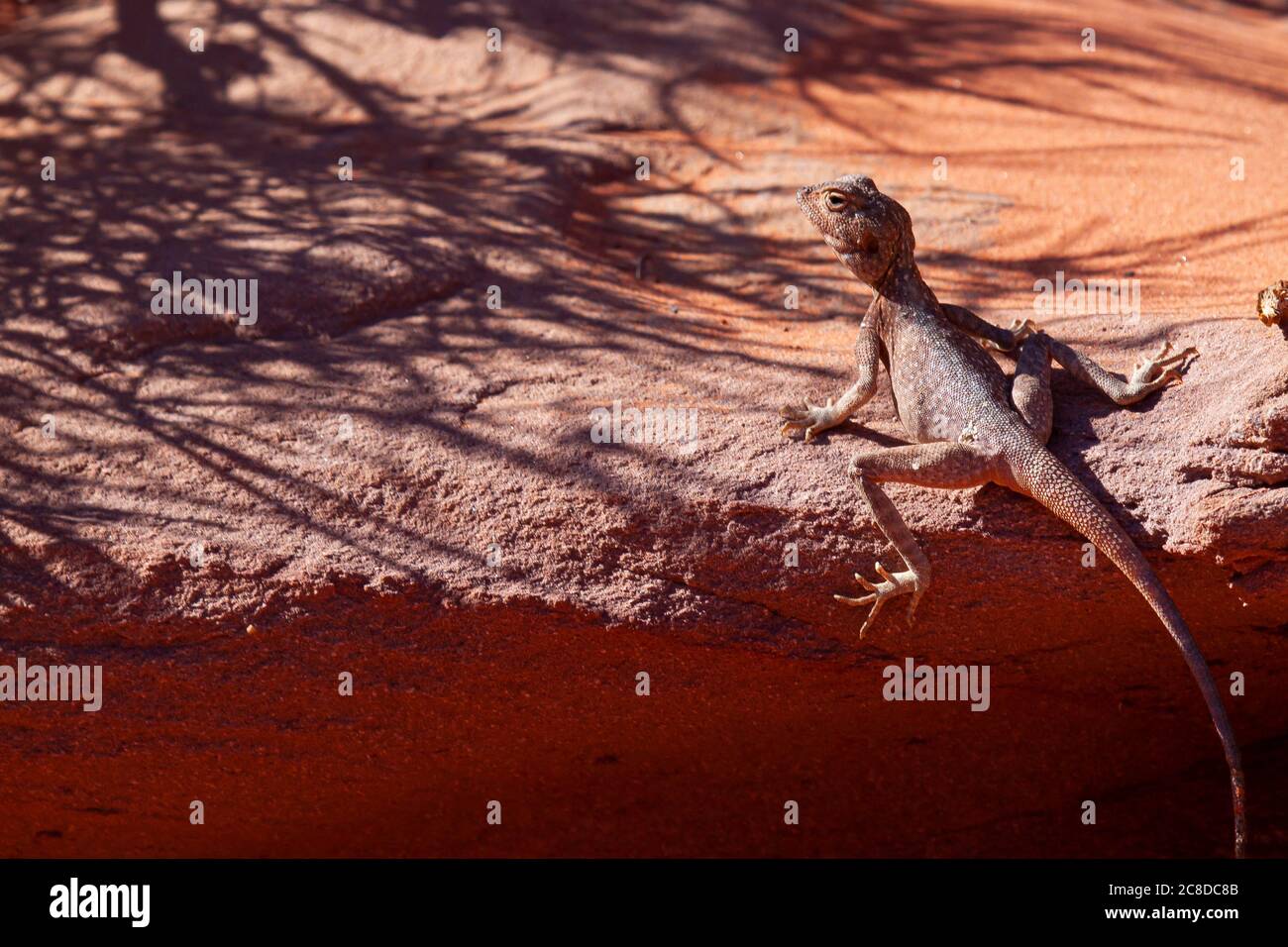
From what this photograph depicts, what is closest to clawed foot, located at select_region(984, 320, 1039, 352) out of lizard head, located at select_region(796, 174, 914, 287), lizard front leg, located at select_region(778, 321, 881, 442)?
lizard head, located at select_region(796, 174, 914, 287)

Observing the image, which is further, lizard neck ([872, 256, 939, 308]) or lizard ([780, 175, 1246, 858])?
lizard neck ([872, 256, 939, 308])

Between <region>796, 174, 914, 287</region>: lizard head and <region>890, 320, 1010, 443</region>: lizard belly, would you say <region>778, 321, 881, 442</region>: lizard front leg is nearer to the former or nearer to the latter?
<region>890, 320, 1010, 443</region>: lizard belly

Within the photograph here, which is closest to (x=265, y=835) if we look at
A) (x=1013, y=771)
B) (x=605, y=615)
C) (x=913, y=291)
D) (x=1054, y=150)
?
(x=605, y=615)

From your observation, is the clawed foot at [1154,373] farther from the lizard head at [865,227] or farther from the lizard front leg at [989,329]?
the lizard head at [865,227]

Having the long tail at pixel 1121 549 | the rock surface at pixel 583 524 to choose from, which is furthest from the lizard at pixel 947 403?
the rock surface at pixel 583 524

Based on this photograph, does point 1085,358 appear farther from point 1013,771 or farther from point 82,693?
point 82,693

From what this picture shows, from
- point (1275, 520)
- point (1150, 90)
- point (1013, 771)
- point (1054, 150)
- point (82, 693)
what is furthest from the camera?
point (1150, 90)
